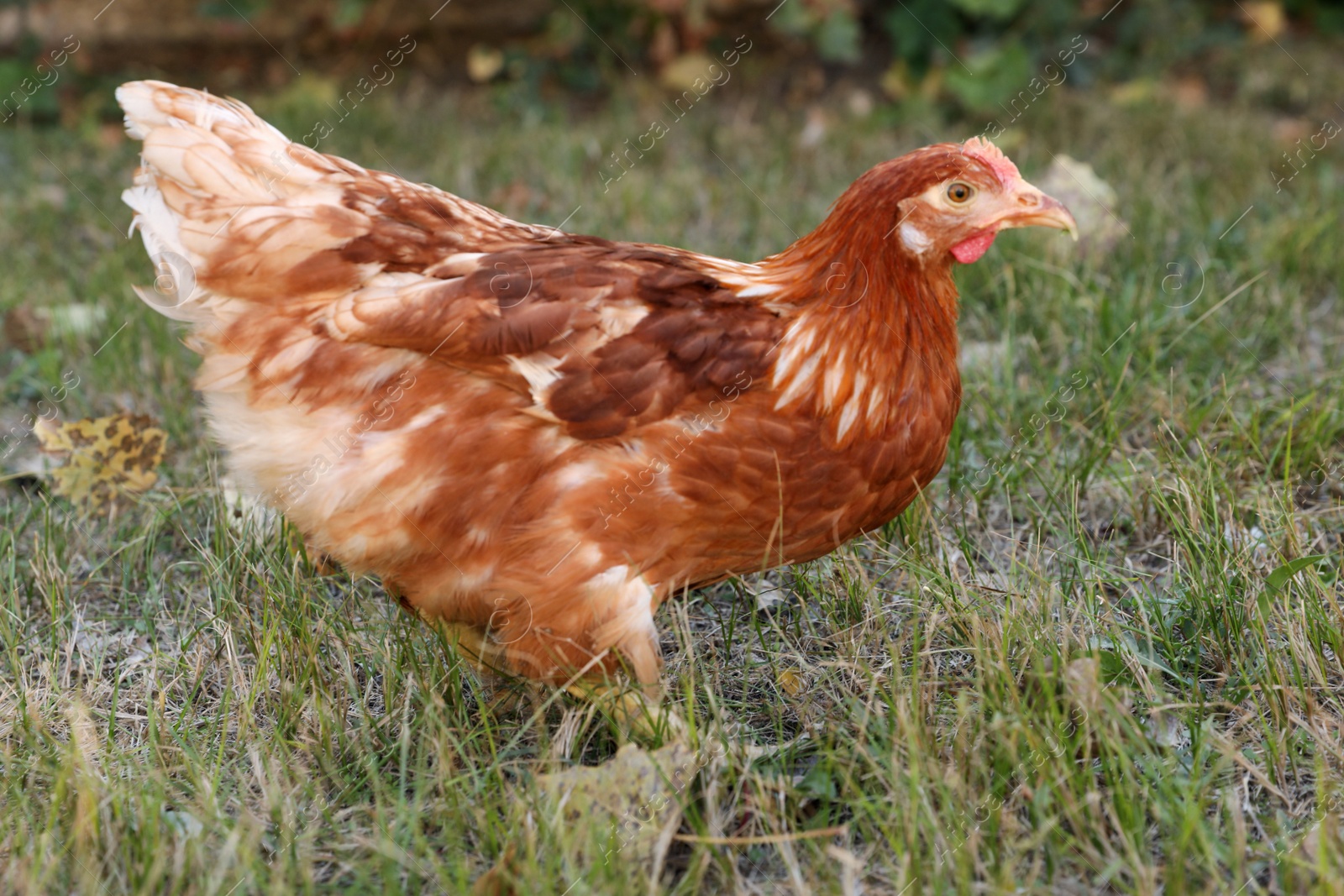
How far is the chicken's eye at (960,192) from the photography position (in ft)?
7.13

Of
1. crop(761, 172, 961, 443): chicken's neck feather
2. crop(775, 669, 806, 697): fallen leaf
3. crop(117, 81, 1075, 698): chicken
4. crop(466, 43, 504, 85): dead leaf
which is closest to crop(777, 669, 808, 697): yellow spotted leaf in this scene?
crop(775, 669, 806, 697): fallen leaf

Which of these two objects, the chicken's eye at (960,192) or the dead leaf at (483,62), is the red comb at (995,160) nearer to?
the chicken's eye at (960,192)

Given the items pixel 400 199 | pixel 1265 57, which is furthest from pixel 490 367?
pixel 1265 57

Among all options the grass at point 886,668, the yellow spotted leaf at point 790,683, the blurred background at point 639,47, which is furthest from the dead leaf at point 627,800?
the blurred background at point 639,47

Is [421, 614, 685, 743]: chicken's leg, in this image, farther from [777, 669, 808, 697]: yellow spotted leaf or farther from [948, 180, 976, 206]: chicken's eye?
[948, 180, 976, 206]: chicken's eye

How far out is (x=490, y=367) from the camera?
214 cm

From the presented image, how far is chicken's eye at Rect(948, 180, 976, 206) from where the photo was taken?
7.13ft

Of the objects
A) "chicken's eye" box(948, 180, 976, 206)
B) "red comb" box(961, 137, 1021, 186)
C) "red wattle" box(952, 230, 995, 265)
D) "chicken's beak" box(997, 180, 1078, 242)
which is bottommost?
"red wattle" box(952, 230, 995, 265)

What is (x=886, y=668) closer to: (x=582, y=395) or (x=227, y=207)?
(x=582, y=395)

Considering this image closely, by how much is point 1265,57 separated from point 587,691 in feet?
17.8

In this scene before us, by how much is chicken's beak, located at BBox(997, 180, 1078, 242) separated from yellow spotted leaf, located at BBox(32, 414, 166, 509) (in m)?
2.11

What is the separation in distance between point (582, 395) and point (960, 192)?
77 centimetres

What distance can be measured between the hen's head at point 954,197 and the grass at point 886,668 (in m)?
0.65

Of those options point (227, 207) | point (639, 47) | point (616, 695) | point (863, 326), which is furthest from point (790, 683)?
point (639, 47)
